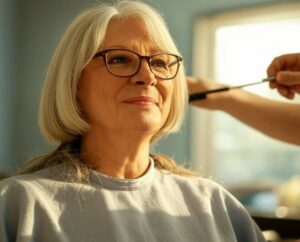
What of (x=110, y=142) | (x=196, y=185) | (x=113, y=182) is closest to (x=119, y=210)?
(x=113, y=182)

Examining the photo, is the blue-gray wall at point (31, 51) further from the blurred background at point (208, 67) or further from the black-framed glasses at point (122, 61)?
the black-framed glasses at point (122, 61)

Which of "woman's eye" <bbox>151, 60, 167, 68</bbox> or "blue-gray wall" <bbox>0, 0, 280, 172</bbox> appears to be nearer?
"woman's eye" <bbox>151, 60, 167, 68</bbox>

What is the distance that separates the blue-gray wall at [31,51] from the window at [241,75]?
10 centimetres

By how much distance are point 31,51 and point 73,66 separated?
2290mm

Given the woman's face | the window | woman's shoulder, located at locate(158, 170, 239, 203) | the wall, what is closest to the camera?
the woman's face

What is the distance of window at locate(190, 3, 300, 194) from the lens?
9.34 feet

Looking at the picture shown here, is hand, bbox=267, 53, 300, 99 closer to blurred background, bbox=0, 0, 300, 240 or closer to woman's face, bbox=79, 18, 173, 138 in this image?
woman's face, bbox=79, 18, 173, 138

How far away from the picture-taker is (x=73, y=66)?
1.06 metres

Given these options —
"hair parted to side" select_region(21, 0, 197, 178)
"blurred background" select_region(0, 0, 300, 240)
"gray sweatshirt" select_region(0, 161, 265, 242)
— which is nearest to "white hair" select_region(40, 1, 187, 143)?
"hair parted to side" select_region(21, 0, 197, 178)

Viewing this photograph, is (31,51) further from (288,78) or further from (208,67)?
(288,78)

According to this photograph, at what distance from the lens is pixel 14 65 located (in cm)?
315

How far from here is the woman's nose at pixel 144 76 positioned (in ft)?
3.43

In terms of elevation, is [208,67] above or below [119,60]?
below

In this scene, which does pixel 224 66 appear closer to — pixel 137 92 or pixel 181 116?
pixel 181 116
